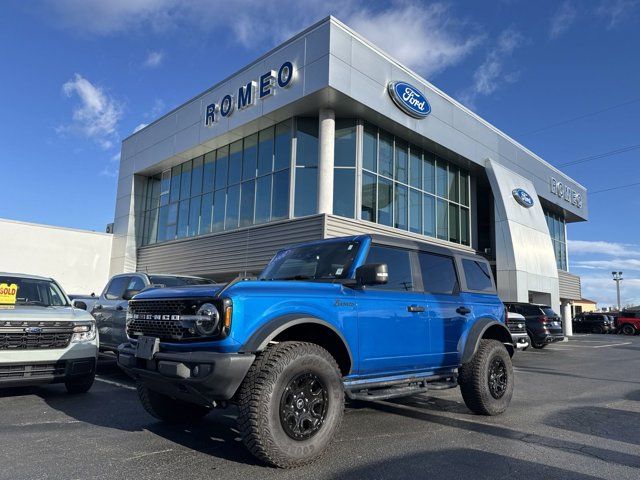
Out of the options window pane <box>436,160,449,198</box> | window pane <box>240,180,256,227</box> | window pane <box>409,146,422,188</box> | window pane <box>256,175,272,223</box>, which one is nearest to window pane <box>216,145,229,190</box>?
window pane <box>240,180,256,227</box>

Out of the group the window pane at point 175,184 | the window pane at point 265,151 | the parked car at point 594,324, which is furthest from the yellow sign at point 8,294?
the parked car at point 594,324

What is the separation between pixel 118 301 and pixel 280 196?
9.76m

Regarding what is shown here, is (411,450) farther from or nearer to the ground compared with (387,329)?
nearer to the ground

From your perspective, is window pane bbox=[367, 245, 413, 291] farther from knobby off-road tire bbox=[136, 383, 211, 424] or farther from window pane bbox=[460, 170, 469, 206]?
window pane bbox=[460, 170, 469, 206]

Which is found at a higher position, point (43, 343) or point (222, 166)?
point (222, 166)

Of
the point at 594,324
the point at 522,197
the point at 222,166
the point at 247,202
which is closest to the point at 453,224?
the point at 522,197

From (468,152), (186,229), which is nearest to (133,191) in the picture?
(186,229)

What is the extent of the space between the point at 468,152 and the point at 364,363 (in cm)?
1909

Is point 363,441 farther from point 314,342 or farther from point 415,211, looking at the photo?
point 415,211

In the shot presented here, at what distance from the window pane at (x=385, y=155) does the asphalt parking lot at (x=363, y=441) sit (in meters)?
12.4

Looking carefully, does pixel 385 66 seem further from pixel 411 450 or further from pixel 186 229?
pixel 411 450

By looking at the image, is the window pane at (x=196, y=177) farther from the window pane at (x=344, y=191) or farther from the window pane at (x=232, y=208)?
the window pane at (x=344, y=191)

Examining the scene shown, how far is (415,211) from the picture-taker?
66.4ft

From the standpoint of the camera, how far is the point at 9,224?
2139 centimetres
